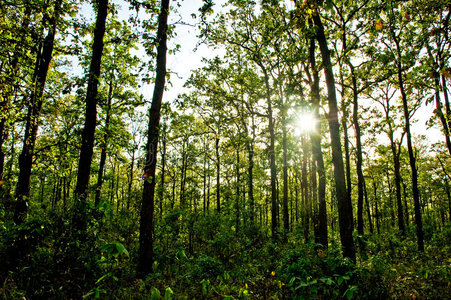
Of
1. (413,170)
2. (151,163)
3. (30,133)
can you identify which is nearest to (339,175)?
(151,163)

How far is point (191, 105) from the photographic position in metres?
20.6

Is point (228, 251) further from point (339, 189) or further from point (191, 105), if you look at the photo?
point (191, 105)

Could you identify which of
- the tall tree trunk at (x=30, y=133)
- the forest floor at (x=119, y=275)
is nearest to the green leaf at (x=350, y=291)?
the forest floor at (x=119, y=275)

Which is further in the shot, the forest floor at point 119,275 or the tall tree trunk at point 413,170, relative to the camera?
the tall tree trunk at point 413,170

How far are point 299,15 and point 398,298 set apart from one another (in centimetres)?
615

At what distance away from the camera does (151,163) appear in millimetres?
7309

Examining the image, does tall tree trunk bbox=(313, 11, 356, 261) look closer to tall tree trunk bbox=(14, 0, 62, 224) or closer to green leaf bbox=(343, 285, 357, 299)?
green leaf bbox=(343, 285, 357, 299)

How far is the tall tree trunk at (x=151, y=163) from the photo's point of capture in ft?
23.7

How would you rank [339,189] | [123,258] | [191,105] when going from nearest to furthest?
[339,189] → [123,258] → [191,105]

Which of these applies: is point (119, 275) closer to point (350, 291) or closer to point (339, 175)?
point (350, 291)

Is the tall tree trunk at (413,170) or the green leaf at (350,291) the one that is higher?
the tall tree trunk at (413,170)

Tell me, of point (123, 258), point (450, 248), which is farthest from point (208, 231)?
point (450, 248)

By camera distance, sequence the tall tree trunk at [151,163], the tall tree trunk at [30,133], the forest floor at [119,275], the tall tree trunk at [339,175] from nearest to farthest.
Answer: the forest floor at [119,275]
the tall tree trunk at [339,175]
the tall tree trunk at [151,163]
the tall tree trunk at [30,133]

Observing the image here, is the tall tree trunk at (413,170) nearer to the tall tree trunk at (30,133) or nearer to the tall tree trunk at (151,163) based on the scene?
the tall tree trunk at (151,163)
